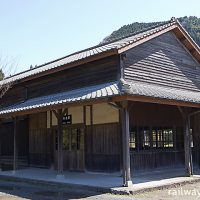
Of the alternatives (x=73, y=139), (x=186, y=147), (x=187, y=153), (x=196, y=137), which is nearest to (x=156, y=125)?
(x=186, y=147)

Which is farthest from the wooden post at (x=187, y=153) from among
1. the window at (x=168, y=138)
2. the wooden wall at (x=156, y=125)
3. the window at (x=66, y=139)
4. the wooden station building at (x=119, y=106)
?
the window at (x=66, y=139)

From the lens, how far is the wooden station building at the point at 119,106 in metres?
13.9

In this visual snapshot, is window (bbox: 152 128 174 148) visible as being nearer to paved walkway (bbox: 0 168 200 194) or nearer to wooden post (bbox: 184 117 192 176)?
paved walkway (bbox: 0 168 200 194)

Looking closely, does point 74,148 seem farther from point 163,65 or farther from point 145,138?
point 163,65

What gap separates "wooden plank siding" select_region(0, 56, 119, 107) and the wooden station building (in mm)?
40

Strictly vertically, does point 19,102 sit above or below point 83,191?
above

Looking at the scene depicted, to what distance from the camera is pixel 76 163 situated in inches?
638

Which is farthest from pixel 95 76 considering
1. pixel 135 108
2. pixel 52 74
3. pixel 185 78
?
pixel 185 78

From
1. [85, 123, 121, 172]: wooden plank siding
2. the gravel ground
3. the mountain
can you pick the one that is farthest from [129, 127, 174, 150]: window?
the mountain

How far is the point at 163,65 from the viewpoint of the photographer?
16422mm

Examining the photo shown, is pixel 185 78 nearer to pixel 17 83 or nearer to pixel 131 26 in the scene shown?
pixel 17 83

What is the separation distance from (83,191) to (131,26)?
5917cm

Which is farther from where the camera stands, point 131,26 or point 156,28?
point 131,26

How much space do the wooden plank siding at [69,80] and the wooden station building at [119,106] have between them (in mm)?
40
